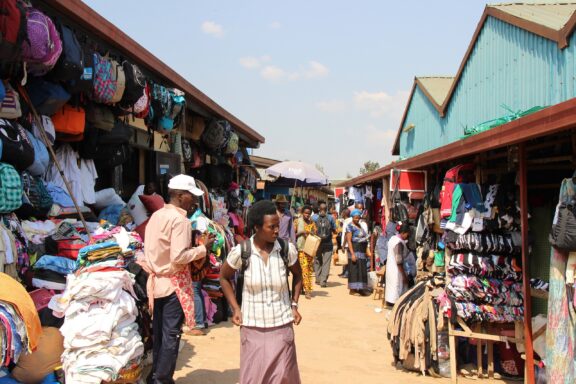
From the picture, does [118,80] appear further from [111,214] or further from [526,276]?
[526,276]

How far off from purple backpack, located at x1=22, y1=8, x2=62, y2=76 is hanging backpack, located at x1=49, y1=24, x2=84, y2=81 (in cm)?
12

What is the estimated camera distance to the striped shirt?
12.4 ft

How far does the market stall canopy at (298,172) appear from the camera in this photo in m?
15.3

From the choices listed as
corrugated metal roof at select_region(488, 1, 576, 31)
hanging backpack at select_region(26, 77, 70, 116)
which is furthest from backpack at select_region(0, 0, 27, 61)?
corrugated metal roof at select_region(488, 1, 576, 31)

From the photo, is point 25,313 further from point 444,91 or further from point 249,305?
point 444,91

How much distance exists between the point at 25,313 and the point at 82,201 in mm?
2550

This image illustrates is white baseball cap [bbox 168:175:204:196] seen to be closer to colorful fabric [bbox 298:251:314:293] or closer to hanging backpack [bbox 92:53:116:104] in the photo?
hanging backpack [bbox 92:53:116:104]

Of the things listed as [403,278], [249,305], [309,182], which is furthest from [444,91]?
[249,305]

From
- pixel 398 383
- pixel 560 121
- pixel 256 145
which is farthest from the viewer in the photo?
pixel 256 145

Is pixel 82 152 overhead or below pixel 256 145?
below

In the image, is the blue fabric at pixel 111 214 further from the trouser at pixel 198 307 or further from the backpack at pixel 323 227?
the backpack at pixel 323 227

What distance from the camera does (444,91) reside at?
65.9ft

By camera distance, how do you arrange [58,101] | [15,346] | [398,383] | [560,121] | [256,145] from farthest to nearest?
[256,145]
[398,383]
[58,101]
[560,121]
[15,346]

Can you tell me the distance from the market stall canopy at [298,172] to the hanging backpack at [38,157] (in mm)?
10586
